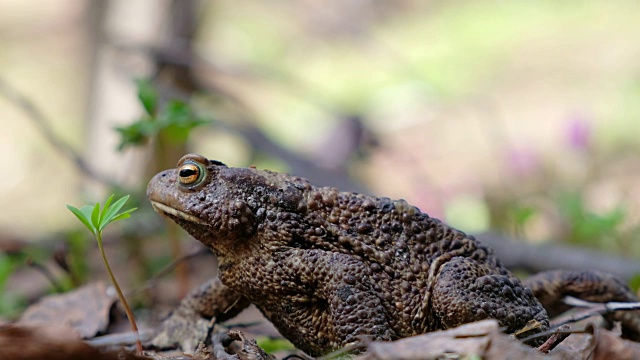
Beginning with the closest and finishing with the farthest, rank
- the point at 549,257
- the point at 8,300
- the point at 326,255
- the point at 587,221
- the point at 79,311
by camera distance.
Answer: the point at 326,255
the point at 79,311
the point at 8,300
the point at 549,257
the point at 587,221

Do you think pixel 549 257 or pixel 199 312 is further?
pixel 549 257

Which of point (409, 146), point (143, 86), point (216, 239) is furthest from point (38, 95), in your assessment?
point (216, 239)

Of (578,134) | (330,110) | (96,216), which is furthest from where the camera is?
(330,110)

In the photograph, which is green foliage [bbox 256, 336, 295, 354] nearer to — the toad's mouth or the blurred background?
the toad's mouth

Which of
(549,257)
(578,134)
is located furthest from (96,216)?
(578,134)

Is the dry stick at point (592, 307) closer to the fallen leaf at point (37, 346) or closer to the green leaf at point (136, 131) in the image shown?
the fallen leaf at point (37, 346)

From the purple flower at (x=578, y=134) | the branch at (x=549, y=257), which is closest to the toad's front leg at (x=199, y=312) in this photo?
the branch at (x=549, y=257)

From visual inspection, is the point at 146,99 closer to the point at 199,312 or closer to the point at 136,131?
the point at 136,131

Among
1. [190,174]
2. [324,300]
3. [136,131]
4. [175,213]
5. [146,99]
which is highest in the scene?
[146,99]
